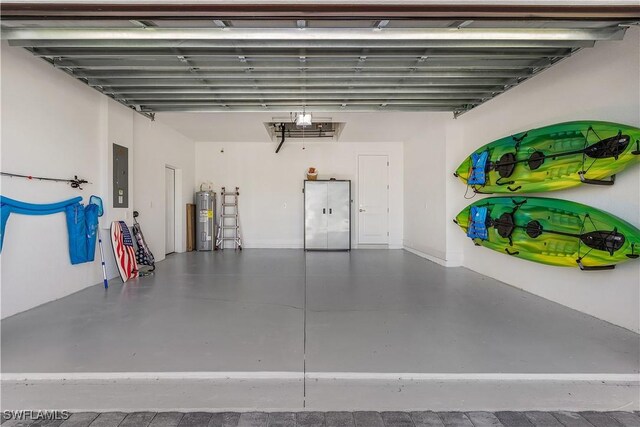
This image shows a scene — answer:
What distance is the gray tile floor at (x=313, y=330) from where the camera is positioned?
2.45m

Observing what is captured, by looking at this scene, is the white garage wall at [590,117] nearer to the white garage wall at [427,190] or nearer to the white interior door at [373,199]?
the white garage wall at [427,190]

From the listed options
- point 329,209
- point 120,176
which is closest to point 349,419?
point 120,176

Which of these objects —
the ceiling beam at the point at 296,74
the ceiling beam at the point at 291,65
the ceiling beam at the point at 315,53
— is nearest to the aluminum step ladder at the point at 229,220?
the ceiling beam at the point at 296,74

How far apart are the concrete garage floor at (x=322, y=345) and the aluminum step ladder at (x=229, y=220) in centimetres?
415

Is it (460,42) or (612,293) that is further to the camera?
(612,293)

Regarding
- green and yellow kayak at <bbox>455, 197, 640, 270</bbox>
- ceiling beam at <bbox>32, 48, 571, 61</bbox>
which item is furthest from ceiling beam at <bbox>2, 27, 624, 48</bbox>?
green and yellow kayak at <bbox>455, 197, 640, 270</bbox>

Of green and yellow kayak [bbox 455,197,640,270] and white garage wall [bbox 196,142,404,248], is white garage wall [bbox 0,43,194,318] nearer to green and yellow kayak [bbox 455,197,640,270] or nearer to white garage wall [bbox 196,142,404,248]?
white garage wall [bbox 196,142,404,248]

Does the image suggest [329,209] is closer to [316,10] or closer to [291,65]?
[291,65]

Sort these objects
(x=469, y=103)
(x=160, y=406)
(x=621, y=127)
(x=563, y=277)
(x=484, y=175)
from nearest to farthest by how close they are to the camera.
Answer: (x=160, y=406), (x=621, y=127), (x=563, y=277), (x=484, y=175), (x=469, y=103)

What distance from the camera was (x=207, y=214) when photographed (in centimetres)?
837

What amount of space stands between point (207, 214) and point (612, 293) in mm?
7657

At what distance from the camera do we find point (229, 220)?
29.4 ft

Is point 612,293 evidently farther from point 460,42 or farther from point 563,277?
point 460,42

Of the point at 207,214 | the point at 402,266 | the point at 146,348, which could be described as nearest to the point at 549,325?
the point at 402,266
